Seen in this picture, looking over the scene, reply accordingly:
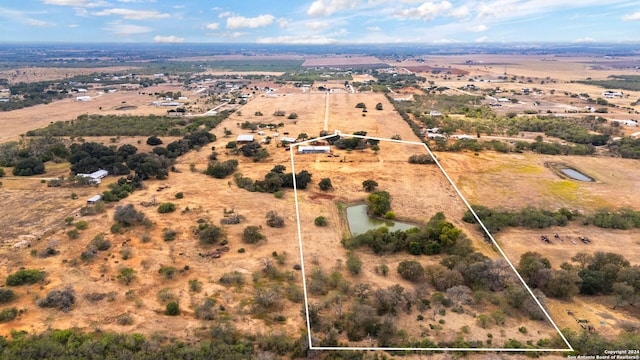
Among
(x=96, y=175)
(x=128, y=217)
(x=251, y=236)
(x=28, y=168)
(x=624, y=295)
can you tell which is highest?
(x=28, y=168)

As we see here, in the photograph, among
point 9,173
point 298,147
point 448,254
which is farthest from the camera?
point 298,147

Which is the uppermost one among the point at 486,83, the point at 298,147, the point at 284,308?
the point at 486,83

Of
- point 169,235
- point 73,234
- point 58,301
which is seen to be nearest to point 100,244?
point 73,234

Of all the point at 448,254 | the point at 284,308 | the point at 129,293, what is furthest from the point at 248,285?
the point at 448,254

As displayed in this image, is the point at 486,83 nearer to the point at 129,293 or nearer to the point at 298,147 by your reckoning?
the point at 298,147

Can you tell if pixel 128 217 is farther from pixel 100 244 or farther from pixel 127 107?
pixel 127 107

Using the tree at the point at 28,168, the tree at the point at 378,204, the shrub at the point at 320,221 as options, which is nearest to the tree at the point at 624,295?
the tree at the point at 378,204

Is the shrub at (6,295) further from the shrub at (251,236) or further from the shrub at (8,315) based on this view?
the shrub at (251,236)
